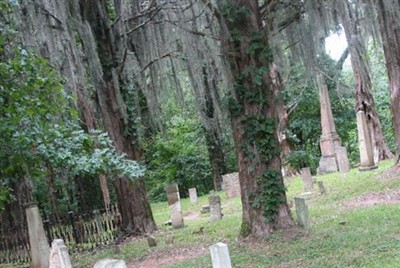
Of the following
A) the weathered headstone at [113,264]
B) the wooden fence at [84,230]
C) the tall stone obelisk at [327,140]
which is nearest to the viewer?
the weathered headstone at [113,264]

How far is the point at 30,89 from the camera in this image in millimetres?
6766

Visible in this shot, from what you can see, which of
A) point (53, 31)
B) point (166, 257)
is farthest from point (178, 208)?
point (53, 31)

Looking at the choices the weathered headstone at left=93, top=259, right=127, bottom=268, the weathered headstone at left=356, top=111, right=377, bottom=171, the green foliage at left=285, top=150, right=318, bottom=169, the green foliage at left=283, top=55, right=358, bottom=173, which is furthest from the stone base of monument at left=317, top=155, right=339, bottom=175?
the weathered headstone at left=93, top=259, right=127, bottom=268

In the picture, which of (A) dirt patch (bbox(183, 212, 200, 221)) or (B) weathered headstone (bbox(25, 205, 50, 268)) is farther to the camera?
(A) dirt patch (bbox(183, 212, 200, 221))

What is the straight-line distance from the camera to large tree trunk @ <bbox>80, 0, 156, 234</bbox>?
11.6 m

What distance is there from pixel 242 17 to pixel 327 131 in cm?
1136

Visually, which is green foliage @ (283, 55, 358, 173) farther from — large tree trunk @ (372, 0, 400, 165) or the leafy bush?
large tree trunk @ (372, 0, 400, 165)

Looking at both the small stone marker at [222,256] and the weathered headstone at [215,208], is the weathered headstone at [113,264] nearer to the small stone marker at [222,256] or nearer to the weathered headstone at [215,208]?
the small stone marker at [222,256]

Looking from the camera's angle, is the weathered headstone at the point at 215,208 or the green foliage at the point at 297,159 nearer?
the weathered headstone at the point at 215,208

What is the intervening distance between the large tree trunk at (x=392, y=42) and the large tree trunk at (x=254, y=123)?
15.6ft

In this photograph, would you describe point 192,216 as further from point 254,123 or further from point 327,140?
point 254,123

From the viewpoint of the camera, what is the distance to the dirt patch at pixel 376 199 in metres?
9.52

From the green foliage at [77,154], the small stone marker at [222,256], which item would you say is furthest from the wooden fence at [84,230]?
the small stone marker at [222,256]

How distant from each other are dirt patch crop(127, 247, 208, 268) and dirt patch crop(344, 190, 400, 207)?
3427 millimetres
